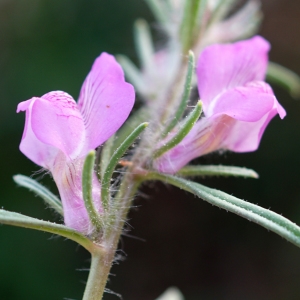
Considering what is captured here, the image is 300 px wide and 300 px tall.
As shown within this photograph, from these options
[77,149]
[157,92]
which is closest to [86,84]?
[77,149]

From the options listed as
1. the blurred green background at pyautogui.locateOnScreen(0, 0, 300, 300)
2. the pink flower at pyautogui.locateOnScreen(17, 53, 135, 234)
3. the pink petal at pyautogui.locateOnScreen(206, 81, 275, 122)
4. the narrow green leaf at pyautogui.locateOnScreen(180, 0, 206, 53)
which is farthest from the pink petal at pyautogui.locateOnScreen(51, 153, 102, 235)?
the blurred green background at pyautogui.locateOnScreen(0, 0, 300, 300)

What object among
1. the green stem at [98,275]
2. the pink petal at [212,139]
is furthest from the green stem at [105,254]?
the pink petal at [212,139]

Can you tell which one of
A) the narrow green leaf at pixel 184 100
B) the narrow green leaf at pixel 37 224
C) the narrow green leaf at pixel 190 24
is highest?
the narrow green leaf at pixel 190 24

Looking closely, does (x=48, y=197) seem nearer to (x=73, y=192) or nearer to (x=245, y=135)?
(x=73, y=192)

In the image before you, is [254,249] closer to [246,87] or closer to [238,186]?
[238,186]

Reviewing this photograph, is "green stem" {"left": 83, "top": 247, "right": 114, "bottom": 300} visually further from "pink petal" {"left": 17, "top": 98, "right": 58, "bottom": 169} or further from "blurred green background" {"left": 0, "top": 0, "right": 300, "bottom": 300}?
→ "blurred green background" {"left": 0, "top": 0, "right": 300, "bottom": 300}

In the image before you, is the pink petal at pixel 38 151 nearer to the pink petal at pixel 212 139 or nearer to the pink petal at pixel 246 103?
the pink petal at pixel 212 139
